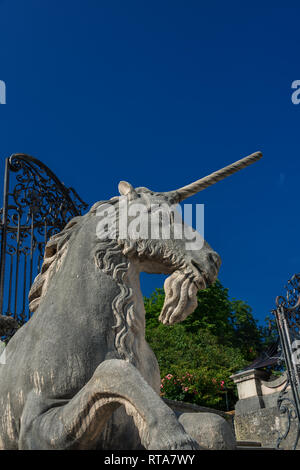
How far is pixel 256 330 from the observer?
25.7 meters

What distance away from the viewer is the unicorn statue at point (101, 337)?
1.77 m

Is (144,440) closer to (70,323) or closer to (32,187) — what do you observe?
(70,323)

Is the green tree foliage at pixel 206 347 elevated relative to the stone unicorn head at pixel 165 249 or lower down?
elevated

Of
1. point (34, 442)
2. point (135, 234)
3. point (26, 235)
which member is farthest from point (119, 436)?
point (26, 235)

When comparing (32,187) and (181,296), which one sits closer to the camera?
(181,296)

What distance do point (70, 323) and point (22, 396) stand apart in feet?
1.36

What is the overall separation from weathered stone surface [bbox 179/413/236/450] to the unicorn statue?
0.83 ft

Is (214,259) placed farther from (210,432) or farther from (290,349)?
(290,349)

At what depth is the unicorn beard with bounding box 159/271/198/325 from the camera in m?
2.56

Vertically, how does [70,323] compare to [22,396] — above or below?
above

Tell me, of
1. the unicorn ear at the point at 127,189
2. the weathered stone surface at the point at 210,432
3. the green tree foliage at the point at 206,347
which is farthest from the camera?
the green tree foliage at the point at 206,347

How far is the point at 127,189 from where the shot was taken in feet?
9.67

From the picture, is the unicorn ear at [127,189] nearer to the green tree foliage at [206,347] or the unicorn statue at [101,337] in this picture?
the unicorn statue at [101,337]

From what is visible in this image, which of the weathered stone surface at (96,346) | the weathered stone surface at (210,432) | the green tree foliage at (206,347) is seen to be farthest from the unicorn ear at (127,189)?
the green tree foliage at (206,347)
